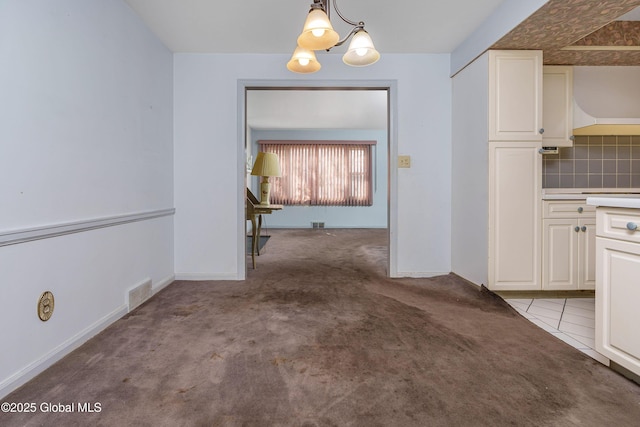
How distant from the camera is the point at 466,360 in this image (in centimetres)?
156

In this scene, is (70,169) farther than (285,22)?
No

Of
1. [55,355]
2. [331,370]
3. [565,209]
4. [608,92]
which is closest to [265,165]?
[55,355]

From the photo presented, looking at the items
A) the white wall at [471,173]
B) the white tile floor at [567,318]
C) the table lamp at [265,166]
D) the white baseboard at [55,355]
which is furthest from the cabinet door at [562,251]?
the white baseboard at [55,355]

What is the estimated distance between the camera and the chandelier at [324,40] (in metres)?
1.48

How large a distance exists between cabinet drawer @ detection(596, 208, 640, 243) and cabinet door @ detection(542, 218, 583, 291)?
1.16 metres

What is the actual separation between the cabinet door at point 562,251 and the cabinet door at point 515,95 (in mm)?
750

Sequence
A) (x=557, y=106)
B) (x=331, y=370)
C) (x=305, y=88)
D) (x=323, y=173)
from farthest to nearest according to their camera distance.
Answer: (x=323, y=173) → (x=305, y=88) → (x=557, y=106) → (x=331, y=370)

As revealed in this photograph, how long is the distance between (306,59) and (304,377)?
1912mm

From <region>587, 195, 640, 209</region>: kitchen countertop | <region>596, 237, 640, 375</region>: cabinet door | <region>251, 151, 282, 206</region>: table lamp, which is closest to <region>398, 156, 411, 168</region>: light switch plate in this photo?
<region>587, 195, 640, 209</region>: kitchen countertop

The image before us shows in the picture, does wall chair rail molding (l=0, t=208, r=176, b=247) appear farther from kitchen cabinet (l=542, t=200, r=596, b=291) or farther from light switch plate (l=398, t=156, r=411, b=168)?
kitchen cabinet (l=542, t=200, r=596, b=291)

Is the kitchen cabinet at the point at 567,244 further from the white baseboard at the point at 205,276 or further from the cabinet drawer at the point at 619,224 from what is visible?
the white baseboard at the point at 205,276

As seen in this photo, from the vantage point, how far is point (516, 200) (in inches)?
99.0

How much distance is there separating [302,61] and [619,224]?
1962 mm

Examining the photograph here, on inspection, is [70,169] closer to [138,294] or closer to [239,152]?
[138,294]
